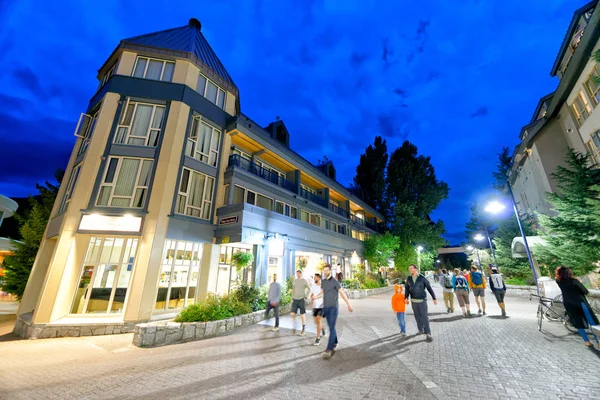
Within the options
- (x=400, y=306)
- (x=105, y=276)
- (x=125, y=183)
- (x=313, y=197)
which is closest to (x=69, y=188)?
(x=125, y=183)

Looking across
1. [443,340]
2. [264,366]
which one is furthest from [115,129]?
[443,340]

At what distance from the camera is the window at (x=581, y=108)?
13.1m

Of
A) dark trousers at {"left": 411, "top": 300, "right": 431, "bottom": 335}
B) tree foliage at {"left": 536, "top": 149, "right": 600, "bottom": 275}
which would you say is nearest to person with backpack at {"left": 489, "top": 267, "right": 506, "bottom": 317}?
tree foliage at {"left": 536, "top": 149, "right": 600, "bottom": 275}

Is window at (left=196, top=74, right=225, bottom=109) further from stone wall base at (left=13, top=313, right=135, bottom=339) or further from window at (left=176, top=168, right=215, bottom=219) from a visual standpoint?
stone wall base at (left=13, top=313, right=135, bottom=339)

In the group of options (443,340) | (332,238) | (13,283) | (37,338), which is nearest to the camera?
(443,340)

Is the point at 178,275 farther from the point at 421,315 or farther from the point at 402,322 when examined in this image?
the point at 421,315

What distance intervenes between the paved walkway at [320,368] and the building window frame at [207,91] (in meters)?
13.0

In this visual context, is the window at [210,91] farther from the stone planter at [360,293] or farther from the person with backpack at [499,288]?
the person with backpack at [499,288]

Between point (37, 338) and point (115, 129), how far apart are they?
30.2 ft

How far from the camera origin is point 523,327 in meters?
7.39

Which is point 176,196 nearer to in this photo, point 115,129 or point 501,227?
point 115,129

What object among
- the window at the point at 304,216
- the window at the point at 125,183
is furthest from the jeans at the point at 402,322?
the window at the point at 304,216

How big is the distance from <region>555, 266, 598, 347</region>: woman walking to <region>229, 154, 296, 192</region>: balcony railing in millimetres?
14181

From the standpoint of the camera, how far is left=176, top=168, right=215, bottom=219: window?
12.0m
